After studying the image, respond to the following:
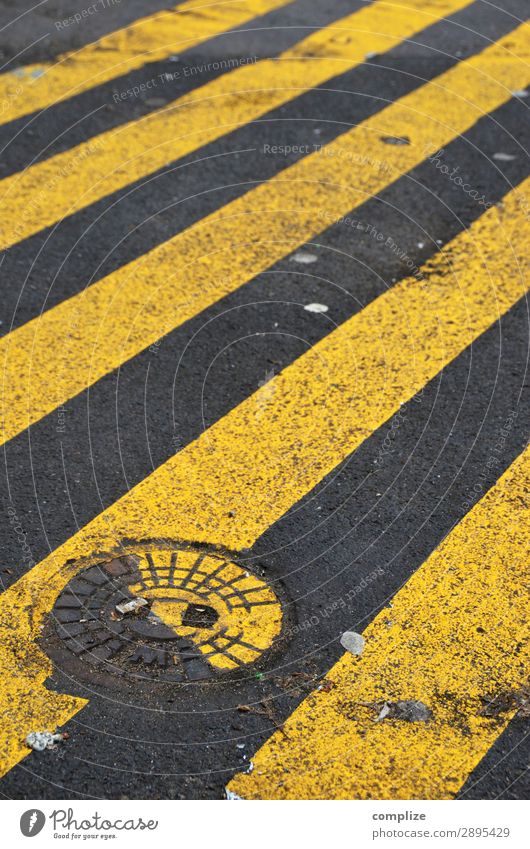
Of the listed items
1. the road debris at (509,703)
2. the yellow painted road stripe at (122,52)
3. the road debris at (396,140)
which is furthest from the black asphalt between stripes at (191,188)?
the road debris at (509,703)

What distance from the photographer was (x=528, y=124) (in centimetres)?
744

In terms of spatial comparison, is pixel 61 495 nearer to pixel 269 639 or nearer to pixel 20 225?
pixel 269 639

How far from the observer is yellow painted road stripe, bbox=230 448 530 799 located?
3225mm

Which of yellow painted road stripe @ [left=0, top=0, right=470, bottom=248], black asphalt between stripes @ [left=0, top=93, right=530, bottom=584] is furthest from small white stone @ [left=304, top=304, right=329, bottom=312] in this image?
yellow painted road stripe @ [left=0, top=0, right=470, bottom=248]

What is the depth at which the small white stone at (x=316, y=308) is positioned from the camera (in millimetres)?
5555

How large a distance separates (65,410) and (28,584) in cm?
112

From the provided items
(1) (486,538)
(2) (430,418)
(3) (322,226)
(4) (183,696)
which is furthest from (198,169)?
(4) (183,696)

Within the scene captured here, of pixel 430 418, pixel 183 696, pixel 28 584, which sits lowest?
pixel 183 696

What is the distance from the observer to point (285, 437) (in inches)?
185

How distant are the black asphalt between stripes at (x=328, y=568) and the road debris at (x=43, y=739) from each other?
0.03 metres

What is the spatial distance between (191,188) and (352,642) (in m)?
3.68

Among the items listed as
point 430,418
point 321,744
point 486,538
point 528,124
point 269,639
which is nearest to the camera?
point 321,744

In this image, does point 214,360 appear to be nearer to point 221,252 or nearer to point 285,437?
point 285,437

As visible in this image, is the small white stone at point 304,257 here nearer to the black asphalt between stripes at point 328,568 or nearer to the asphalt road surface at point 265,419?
the asphalt road surface at point 265,419
